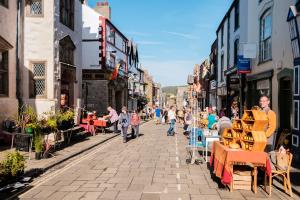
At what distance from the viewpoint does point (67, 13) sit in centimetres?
1973

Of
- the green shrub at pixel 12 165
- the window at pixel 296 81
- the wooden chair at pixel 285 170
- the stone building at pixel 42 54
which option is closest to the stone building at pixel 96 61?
the stone building at pixel 42 54

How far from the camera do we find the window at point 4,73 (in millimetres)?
15079

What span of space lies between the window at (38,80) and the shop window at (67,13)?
282 centimetres

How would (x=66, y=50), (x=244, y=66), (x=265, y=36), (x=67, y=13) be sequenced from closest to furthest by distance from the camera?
(x=265, y=36) < (x=244, y=66) < (x=66, y=50) < (x=67, y=13)

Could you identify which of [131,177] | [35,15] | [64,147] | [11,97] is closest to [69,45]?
[35,15]

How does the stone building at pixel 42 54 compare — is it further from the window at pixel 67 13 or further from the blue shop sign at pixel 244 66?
the blue shop sign at pixel 244 66

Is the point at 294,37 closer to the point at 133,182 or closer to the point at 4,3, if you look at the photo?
the point at 133,182

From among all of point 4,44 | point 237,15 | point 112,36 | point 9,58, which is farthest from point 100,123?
point 112,36

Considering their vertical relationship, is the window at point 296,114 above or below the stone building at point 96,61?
below

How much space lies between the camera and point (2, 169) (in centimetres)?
792

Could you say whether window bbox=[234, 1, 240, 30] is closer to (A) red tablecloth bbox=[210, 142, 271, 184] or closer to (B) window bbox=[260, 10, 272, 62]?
(B) window bbox=[260, 10, 272, 62]

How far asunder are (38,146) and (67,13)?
1058cm

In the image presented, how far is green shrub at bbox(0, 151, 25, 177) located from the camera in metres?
8.02

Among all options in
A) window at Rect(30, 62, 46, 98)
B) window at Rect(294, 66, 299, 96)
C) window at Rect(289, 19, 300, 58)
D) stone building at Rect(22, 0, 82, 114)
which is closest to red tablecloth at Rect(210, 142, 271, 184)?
window at Rect(294, 66, 299, 96)
